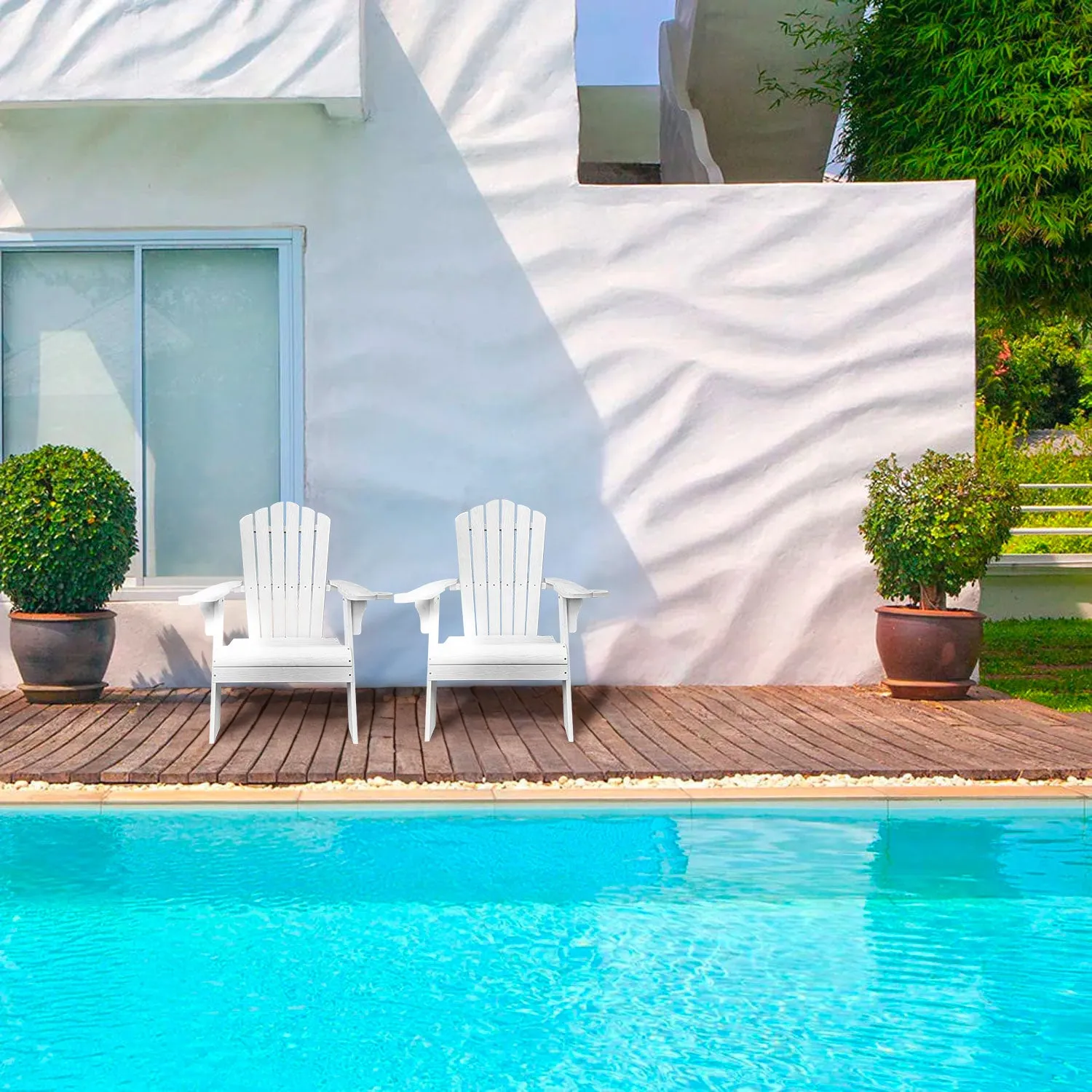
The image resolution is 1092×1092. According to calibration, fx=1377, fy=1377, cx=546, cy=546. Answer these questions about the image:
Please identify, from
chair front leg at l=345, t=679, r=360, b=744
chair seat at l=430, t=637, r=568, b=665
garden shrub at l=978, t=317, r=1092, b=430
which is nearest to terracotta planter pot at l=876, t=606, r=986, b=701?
chair seat at l=430, t=637, r=568, b=665

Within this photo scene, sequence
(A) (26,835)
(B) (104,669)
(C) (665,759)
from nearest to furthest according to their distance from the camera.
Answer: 1. (A) (26,835)
2. (C) (665,759)
3. (B) (104,669)

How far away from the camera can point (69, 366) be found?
303 inches

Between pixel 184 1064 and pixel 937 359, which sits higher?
pixel 937 359

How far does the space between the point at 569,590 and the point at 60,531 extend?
8.26 feet

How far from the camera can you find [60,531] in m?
6.76

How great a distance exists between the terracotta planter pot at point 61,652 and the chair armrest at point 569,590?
2.26 meters

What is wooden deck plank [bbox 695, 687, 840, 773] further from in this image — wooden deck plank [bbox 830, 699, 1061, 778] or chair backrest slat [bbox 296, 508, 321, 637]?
chair backrest slat [bbox 296, 508, 321, 637]

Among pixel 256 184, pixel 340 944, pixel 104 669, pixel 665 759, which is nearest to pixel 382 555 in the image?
pixel 104 669

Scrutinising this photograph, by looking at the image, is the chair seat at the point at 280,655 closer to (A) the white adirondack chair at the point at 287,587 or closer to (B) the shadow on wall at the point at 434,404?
(A) the white adirondack chair at the point at 287,587

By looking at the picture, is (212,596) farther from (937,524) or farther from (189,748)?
(937,524)

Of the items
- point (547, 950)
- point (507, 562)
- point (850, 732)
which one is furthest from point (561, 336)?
point (547, 950)

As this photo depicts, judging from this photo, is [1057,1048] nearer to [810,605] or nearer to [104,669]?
[810,605]

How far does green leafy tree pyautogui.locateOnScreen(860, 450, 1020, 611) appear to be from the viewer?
23.4 feet

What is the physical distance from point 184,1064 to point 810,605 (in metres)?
5.39
